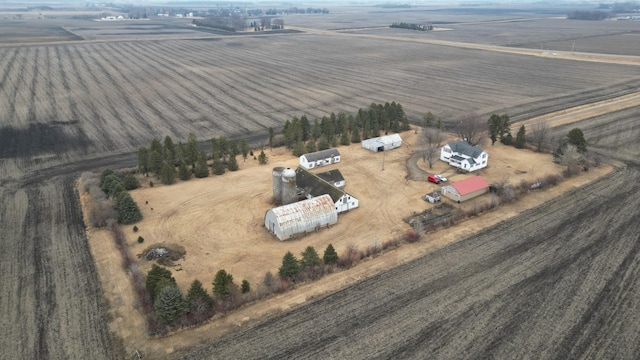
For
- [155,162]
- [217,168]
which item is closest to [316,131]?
[217,168]

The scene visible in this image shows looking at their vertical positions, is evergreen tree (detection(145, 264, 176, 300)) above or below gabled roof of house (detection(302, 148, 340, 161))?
below

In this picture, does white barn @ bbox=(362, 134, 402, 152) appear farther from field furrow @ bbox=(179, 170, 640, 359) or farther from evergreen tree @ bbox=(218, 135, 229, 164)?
field furrow @ bbox=(179, 170, 640, 359)

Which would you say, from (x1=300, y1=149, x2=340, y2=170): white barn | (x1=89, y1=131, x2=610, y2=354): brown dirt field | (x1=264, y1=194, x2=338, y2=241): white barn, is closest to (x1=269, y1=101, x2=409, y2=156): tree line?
(x1=300, y1=149, x2=340, y2=170): white barn

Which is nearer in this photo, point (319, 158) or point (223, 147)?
point (319, 158)

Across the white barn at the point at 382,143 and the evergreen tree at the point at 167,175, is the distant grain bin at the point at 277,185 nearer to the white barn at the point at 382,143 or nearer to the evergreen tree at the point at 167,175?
the evergreen tree at the point at 167,175

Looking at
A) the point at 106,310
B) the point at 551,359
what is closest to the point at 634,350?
the point at 551,359

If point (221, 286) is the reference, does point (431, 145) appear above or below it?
above

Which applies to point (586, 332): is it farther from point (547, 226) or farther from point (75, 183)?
point (75, 183)

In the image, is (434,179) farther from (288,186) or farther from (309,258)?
(309,258)
